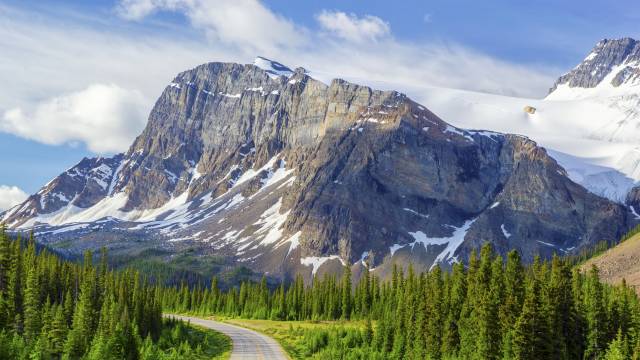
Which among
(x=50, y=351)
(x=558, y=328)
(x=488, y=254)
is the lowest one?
(x=50, y=351)

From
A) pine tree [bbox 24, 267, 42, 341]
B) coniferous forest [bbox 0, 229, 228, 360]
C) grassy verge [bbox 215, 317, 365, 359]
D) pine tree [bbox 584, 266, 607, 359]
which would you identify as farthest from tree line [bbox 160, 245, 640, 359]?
pine tree [bbox 24, 267, 42, 341]

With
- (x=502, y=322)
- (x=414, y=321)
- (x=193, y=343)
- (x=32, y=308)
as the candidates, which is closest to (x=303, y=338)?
(x=414, y=321)

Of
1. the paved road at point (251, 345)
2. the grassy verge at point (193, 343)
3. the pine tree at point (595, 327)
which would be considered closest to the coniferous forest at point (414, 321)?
the pine tree at point (595, 327)

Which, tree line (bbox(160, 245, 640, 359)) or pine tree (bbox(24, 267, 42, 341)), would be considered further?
pine tree (bbox(24, 267, 42, 341))

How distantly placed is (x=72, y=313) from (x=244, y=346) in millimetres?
31681

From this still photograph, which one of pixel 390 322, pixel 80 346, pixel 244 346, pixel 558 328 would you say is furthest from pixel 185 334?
pixel 558 328

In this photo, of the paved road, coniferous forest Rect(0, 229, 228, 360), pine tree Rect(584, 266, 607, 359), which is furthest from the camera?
pine tree Rect(584, 266, 607, 359)

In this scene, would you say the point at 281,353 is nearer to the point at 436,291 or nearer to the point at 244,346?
the point at 244,346

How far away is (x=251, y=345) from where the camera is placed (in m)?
120

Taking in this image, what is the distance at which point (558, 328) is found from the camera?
107 m

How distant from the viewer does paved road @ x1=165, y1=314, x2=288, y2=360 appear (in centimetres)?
10343

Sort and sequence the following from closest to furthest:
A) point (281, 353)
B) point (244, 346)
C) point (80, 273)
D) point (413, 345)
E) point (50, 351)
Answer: point (50, 351) < point (281, 353) < point (244, 346) < point (413, 345) < point (80, 273)

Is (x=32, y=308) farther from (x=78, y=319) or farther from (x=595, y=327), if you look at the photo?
(x=595, y=327)

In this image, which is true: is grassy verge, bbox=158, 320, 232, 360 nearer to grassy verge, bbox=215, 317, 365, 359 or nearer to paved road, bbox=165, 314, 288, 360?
paved road, bbox=165, 314, 288, 360
